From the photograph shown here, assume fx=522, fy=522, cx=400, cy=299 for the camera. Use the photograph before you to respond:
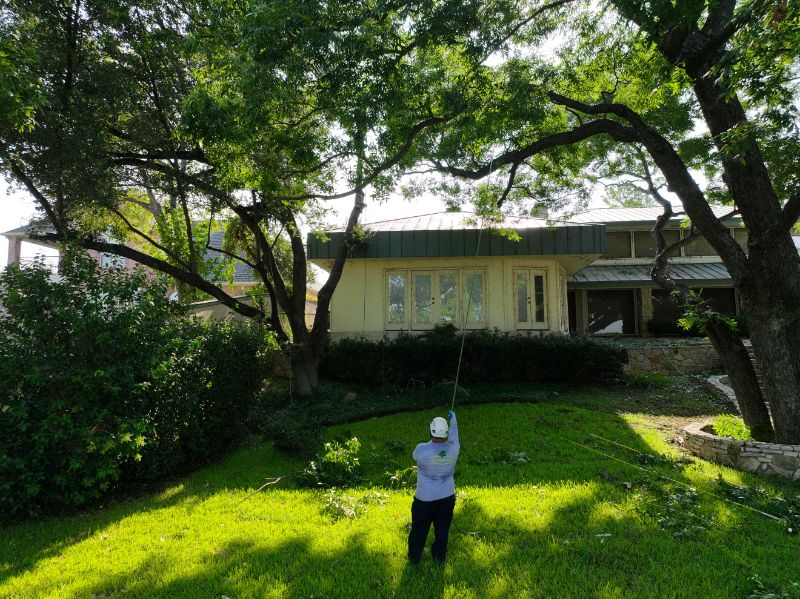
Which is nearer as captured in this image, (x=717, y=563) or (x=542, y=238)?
(x=717, y=563)

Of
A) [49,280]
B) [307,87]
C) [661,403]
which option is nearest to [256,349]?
[49,280]

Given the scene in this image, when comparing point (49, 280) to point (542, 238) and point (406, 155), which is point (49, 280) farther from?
point (542, 238)

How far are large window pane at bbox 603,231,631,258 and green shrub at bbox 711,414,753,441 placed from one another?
50.3 feet

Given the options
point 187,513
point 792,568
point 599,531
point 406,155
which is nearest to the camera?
point 792,568

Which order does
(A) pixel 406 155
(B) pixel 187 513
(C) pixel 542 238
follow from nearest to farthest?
(B) pixel 187 513, (A) pixel 406 155, (C) pixel 542 238

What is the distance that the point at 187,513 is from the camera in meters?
5.62

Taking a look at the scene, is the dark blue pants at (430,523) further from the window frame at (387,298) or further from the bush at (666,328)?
the bush at (666,328)

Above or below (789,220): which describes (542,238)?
above

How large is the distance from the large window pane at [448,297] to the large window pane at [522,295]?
164 cm

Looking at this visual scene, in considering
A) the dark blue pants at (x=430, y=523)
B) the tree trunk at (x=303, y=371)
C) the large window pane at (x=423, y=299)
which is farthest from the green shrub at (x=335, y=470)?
the large window pane at (x=423, y=299)

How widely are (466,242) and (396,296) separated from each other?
2.52 meters

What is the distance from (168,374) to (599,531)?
17.1ft

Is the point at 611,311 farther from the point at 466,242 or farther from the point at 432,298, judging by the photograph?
the point at 466,242

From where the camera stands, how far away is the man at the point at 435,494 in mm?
4125
